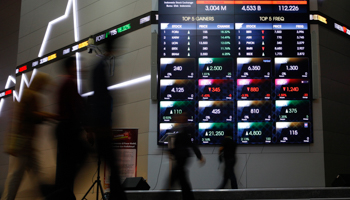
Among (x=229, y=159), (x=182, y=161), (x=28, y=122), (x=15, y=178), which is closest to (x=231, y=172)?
(x=229, y=159)

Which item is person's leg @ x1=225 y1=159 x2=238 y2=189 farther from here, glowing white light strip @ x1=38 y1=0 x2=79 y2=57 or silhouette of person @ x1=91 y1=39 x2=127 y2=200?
glowing white light strip @ x1=38 y1=0 x2=79 y2=57

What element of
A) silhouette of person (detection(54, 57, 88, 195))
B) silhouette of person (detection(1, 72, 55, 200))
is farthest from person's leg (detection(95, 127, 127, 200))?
silhouette of person (detection(1, 72, 55, 200))

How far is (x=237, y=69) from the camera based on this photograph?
779cm

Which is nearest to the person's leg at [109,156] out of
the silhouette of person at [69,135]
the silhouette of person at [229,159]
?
the silhouette of person at [69,135]

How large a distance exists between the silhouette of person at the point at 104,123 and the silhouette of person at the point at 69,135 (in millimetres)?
148

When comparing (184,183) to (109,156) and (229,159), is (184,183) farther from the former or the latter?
(229,159)

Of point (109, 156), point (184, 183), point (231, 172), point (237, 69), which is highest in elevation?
point (237, 69)

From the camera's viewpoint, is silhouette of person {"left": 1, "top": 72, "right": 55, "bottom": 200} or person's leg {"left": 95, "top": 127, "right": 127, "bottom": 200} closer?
person's leg {"left": 95, "top": 127, "right": 127, "bottom": 200}

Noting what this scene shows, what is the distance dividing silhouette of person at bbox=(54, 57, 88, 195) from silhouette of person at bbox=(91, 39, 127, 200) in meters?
0.15

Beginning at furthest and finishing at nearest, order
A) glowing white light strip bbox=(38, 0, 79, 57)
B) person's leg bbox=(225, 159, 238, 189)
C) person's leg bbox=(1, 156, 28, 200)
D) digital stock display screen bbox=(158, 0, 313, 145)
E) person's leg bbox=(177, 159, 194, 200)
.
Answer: glowing white light strip bbox=(38, 0, 79, 57)
digital stock display screen bbox=(158, 0, 313, 145)
person's leg bbox=(225, 159, 238, 189)
person's leg bbox=(177, 159, 194, 200)
person's leg bbox=(1, 156, 28, 200)

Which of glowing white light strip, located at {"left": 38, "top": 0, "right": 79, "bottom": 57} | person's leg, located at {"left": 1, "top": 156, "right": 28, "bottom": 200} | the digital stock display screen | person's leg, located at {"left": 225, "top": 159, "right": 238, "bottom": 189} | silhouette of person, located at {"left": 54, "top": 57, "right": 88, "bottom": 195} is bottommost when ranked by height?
person's leg, located at {"left": 225, "top": 159, "right": 238, "bottom": 189}

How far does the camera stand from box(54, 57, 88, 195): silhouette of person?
3.34 meters

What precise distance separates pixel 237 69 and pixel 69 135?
504cm

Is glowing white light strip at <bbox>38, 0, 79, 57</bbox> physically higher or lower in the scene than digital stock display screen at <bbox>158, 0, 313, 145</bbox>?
higher
